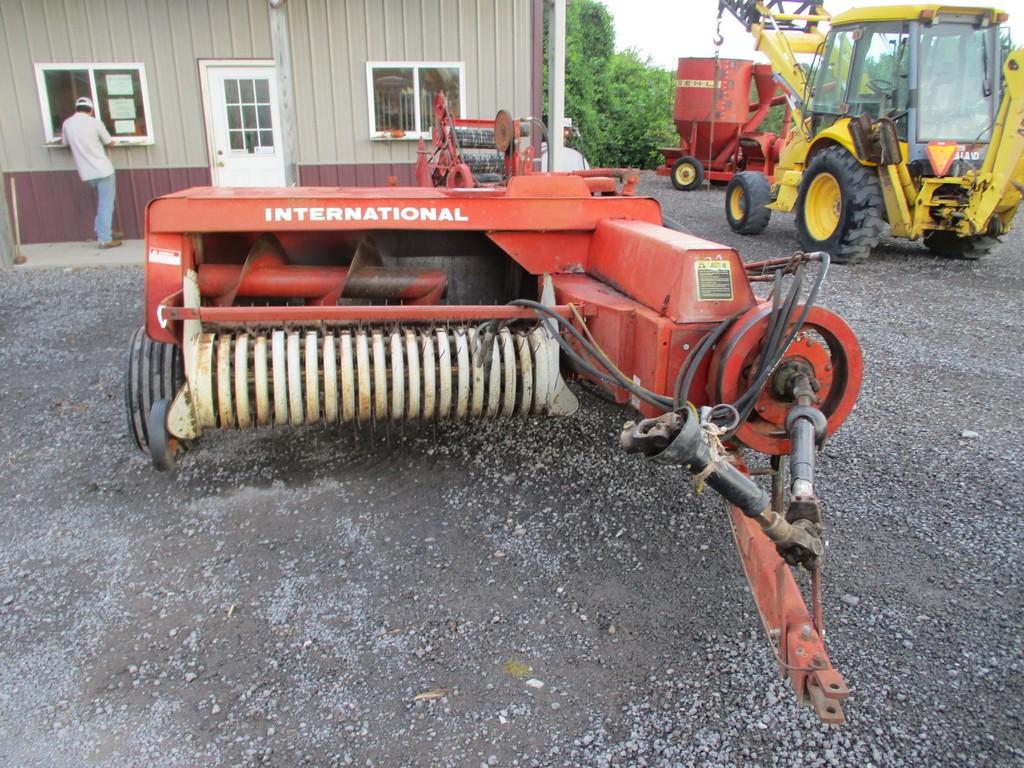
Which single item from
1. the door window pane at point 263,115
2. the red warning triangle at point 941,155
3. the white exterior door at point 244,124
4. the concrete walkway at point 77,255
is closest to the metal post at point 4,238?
the concrete walkway at point 77,255

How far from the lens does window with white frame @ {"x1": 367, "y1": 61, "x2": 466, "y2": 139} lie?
1007 centimetres

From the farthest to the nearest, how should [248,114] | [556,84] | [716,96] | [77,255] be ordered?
[716,96] < [248,114] < [77,255] < [556,84]

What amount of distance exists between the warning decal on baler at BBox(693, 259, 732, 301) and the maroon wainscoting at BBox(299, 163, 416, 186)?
7977 mm

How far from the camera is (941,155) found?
7.59 metres

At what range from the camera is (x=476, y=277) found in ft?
14.4

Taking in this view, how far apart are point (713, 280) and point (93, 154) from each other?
28.2 feet

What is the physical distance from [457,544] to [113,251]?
26.5 ft

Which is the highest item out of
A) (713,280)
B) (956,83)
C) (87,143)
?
(956,83)

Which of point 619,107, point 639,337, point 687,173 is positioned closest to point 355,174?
point 687,173

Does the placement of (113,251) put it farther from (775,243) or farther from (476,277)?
(775,243)

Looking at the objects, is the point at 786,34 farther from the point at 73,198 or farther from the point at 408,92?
the point at 73,198

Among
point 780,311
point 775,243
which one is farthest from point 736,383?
point 775,243

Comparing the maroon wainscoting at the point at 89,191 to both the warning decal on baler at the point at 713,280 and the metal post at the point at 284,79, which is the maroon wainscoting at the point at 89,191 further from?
the warning decal on baler at the point at 713,280

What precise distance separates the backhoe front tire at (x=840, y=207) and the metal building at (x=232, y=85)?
3.36 m
